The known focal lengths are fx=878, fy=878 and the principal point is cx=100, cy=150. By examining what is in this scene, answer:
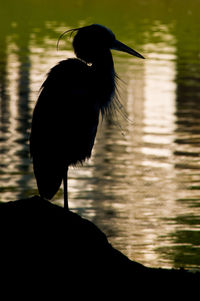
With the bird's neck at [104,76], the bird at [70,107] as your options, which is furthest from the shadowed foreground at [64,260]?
the bird's neck at [104,76]

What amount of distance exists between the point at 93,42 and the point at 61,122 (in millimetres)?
847

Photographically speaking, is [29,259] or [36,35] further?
[36,35]

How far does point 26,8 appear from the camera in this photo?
5041cm

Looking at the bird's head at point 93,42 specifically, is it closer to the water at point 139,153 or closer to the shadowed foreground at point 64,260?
the shadowed foreground at point 64,260

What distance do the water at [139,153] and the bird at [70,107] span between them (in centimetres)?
283

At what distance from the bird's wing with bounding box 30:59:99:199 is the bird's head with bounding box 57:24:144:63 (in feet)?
0.86

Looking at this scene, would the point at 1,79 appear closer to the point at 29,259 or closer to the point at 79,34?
the point at 79,34

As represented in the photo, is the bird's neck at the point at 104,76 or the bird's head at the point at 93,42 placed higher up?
the bird's head at the point at 93,42

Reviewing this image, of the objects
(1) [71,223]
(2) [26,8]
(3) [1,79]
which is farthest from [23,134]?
(2) [26,8]

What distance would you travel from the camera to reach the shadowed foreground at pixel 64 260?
6.52 meters

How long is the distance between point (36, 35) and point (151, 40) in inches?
202

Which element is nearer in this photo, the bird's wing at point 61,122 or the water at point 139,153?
the bird's wing at point 61,122

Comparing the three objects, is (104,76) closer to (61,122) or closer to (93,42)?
(93,42)

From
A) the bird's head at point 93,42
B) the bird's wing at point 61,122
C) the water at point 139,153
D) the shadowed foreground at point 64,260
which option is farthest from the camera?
the water at point 139,153
